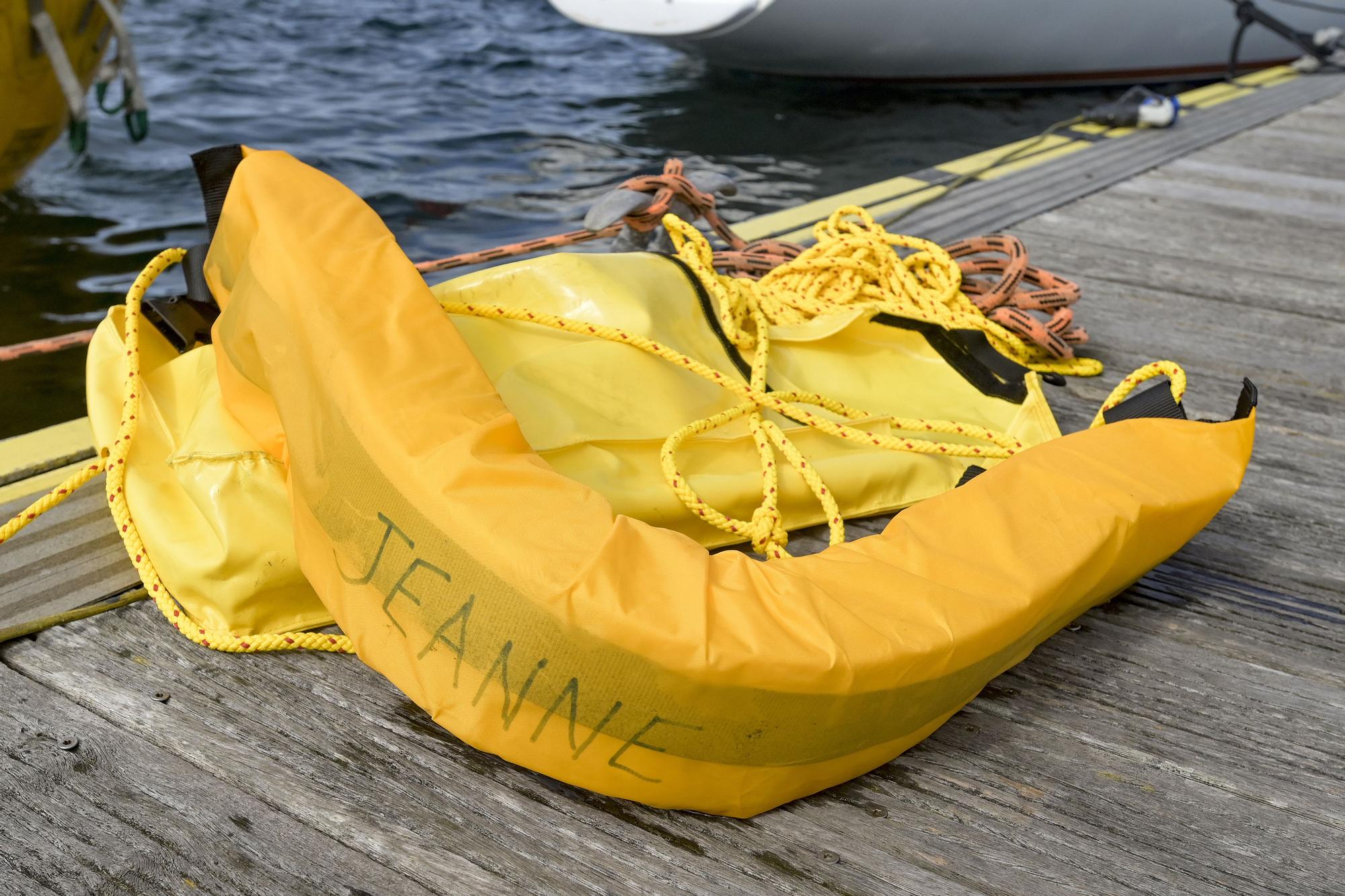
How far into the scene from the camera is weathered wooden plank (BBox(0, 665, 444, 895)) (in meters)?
1.16

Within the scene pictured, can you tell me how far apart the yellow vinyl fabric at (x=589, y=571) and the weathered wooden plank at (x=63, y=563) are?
329 mm

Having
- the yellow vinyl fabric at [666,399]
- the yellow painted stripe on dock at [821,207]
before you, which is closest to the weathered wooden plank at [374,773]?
the yellow vinyl fabric at [666,399]

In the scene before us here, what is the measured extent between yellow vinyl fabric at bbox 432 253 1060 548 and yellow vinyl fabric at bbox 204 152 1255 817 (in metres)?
0.27

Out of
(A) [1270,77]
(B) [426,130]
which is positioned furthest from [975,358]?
(A) [1270,77]

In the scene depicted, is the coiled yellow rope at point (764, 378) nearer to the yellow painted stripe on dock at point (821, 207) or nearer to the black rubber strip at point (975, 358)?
the black rubber strip at point (975, 358)

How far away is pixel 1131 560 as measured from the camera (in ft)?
5.01

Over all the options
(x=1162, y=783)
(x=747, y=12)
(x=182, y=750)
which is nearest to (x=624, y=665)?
(x=182, y=750)

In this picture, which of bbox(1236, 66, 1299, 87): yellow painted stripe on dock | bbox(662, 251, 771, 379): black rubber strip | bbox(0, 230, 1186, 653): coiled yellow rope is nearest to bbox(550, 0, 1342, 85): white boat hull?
bbox(1236, 66, 1299, 87): yellow painted stripe on dock

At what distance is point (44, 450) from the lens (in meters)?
1.91

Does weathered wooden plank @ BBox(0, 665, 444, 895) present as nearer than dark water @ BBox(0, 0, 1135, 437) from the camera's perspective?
Yes

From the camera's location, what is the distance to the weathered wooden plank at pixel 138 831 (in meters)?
1.16

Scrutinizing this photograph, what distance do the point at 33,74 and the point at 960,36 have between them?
20.6ft

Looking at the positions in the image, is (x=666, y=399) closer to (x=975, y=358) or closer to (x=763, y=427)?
(x=763, y=427)

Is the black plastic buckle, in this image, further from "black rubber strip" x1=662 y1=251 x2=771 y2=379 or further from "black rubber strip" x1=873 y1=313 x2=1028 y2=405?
"black rubber strip" x1=873 y1=313 x2=1028 y2=405
